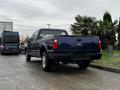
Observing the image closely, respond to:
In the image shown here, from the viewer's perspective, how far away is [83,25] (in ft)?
119

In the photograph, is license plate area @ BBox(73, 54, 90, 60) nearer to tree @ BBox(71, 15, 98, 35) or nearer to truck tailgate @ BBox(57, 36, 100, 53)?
truck tailgate @ BBox(57, 36, 100, 53)

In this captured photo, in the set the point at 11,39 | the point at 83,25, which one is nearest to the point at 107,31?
the point at 83,25

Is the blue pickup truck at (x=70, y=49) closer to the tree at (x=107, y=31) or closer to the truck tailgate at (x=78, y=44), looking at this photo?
the truck tailgate at (x=78, y=44)

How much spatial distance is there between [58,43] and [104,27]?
22.3m

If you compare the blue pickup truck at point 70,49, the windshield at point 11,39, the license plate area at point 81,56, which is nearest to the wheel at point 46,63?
the blue pickup truck at point 70,49

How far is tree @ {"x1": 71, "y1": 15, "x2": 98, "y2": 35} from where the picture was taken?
116 feet

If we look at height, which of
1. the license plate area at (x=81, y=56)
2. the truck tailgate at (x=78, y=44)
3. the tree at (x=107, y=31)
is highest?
the tree at (x=107, y=31)

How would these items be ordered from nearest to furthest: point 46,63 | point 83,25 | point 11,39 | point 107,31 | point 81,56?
point 81,56
point 46,63
point 11,39
point 107,31
point 83,25

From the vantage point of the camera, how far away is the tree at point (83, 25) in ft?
116

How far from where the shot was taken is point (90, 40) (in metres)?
12.0

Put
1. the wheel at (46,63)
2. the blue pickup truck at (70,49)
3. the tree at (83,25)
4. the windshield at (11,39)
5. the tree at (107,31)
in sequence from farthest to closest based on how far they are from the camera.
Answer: the tree at (83,25), the tree at (107,31), the windshield at (11,39), the wheel at (46,63), the blue pickup truck at (70,49)

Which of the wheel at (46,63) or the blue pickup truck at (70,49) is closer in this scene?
the blue pickup truck at (70,49)

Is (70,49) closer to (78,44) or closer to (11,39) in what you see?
(78,44)

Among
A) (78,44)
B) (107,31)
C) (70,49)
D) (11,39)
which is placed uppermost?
(107,31)
